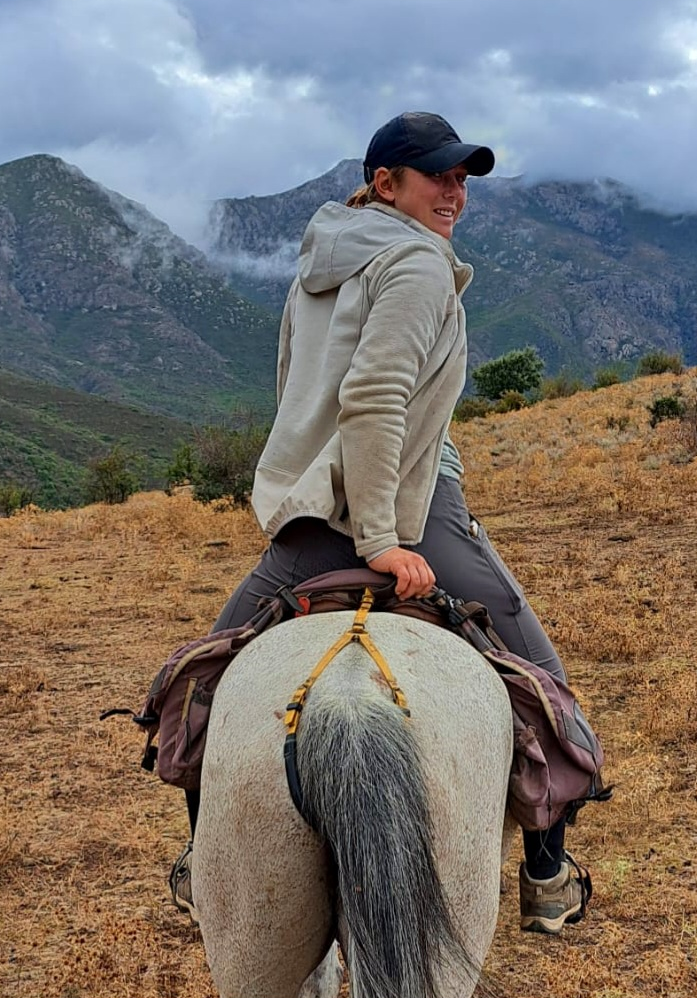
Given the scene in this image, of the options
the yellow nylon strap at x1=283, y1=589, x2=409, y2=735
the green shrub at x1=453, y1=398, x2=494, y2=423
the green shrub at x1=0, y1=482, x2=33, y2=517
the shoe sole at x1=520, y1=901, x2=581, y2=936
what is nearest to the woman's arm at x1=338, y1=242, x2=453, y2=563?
the yellow nylon strap at x1=283, y1=589, x2=409, y2=735

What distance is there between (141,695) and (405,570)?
190 inches

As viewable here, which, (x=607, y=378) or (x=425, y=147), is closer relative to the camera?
(x=425, y=147)

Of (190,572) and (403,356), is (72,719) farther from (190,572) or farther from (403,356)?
(403,356)

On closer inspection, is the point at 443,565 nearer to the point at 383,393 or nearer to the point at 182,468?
the point at 383,393

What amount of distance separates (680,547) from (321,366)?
8.01 meters

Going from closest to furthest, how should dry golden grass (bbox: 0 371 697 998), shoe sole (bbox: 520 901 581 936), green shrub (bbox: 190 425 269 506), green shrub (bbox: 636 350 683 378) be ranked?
shoe sole (bbox: 520 901 581 936), dry golden grass (bbox: 0 371 697 998), green shrub (bbox: 190 425 269 506), green shrub (bbox: 636 350 683 378)

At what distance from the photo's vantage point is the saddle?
6.65 ft

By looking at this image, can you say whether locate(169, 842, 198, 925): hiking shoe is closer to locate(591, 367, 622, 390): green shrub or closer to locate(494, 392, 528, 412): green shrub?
locate(494, 392, 528, 412): green shrub

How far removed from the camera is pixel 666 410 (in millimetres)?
17281

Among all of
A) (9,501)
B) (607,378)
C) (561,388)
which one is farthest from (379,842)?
(607,378)

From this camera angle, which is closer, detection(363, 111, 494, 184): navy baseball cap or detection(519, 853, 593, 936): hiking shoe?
detection(363, 111, 494, 184): navy baseball cap

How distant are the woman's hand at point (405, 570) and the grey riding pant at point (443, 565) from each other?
0.43 ft

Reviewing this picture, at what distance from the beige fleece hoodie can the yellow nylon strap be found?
25 centimetres

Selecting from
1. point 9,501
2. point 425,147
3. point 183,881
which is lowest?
point 9,501
